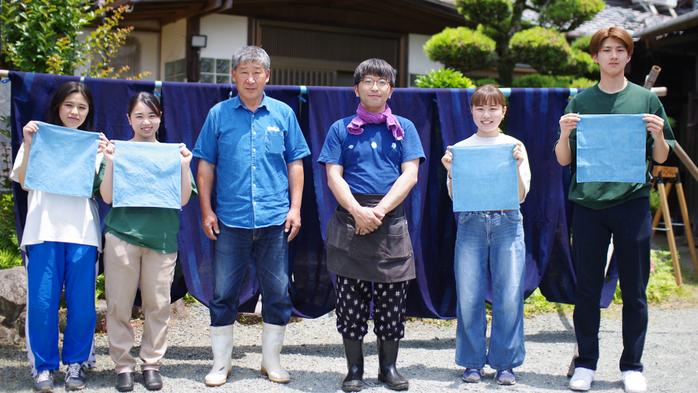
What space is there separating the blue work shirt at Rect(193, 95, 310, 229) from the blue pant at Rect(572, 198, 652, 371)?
1769 millimetres

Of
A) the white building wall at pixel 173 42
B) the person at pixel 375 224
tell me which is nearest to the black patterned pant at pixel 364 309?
the person at pixel 375 224

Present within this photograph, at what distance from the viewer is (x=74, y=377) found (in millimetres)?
4043

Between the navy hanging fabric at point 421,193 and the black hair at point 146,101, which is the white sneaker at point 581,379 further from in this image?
the black hair at point 146,101

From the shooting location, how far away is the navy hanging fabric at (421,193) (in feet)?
15.9

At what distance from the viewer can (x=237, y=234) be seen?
4.17m

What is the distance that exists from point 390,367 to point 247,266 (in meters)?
1.04

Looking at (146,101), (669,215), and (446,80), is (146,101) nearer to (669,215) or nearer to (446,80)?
(446,80)

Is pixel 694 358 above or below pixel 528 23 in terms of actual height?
below

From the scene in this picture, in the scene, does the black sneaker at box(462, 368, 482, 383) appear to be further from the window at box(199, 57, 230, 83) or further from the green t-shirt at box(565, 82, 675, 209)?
the window at box(199, 57, 230, 83)

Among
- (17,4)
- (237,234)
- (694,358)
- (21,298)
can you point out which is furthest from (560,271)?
(17,4)

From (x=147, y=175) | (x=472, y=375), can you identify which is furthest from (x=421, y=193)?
(x=147, y=175)

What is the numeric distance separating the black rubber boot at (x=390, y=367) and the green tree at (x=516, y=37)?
5.38m

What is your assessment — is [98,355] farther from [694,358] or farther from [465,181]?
[694,358]

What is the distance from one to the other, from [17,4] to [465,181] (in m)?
4.25
